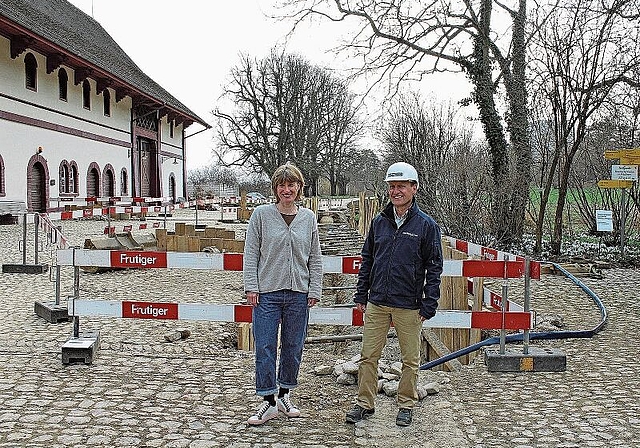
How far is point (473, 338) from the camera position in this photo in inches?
284

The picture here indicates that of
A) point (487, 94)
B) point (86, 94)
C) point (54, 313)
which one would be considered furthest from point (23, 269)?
point (86, 94)

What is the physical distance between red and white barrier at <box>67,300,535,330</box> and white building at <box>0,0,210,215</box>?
18849mm

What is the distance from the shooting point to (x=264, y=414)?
15.9 feet

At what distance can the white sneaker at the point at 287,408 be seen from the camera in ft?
16.3

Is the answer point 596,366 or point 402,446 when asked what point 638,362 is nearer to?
point 596,366

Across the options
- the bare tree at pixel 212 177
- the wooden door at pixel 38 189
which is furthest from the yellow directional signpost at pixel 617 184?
the bare tree at pixel 212 177

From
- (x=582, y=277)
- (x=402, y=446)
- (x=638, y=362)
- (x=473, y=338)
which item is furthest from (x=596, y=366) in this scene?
(x=582, y=277)

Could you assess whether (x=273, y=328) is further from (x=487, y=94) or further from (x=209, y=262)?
(x=487, y=94)

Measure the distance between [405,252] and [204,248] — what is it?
1053 centimetres

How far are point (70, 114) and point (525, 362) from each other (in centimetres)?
2781

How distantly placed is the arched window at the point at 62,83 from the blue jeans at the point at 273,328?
27212mm

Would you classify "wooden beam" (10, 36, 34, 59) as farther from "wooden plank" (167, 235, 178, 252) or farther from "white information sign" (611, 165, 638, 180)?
"white information sign" (611, 165, 638, 180)

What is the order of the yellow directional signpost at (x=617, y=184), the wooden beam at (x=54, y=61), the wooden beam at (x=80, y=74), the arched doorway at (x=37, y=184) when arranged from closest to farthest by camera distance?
the yellow directional signpost at (x=617, y=184) → the arched doorway at (x=37, y=184) → the wooden beam at (x=54, y=61) → the wooden beam at (x=80, y=74)

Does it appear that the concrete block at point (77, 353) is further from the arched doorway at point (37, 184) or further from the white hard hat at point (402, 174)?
the arched doorway at point (37, 184)
